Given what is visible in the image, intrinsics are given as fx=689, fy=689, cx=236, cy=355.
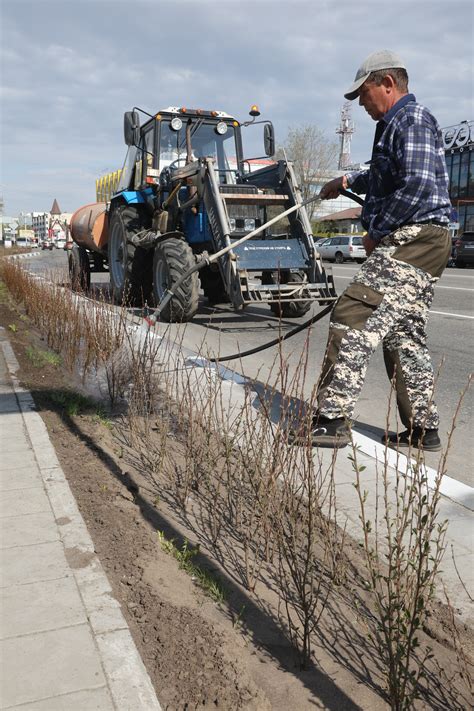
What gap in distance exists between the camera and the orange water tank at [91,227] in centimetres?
1299

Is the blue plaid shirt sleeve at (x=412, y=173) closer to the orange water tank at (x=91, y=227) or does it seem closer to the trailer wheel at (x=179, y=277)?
the trailer wheel at (x=179, y=277)

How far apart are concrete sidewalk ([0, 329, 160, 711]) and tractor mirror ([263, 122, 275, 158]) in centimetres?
754

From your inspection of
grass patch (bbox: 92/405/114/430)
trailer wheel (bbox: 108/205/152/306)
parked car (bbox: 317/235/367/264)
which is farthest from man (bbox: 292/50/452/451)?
parked car (bbox: 317/235/367/264)

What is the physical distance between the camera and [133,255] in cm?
1069

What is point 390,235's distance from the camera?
145 inches

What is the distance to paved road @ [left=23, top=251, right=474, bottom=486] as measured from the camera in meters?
4.62

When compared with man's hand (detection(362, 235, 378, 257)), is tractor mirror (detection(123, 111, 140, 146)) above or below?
above

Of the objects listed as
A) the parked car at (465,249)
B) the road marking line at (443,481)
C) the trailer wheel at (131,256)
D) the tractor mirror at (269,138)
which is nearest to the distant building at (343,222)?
the parked car at (465,249)

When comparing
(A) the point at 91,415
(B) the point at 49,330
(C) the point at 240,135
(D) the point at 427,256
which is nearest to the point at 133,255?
(C) the point at 240,135

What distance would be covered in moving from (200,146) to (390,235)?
7.71m

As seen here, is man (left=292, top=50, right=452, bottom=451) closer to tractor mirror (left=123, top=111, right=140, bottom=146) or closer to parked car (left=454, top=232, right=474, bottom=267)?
tractor mirror (left=123, top=111, right=140, bottom=146)

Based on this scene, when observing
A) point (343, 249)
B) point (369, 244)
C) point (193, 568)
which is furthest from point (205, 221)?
point (343, 249)

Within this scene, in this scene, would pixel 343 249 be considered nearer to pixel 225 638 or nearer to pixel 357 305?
pixel 357 305

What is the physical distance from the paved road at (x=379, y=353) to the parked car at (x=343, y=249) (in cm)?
2077
